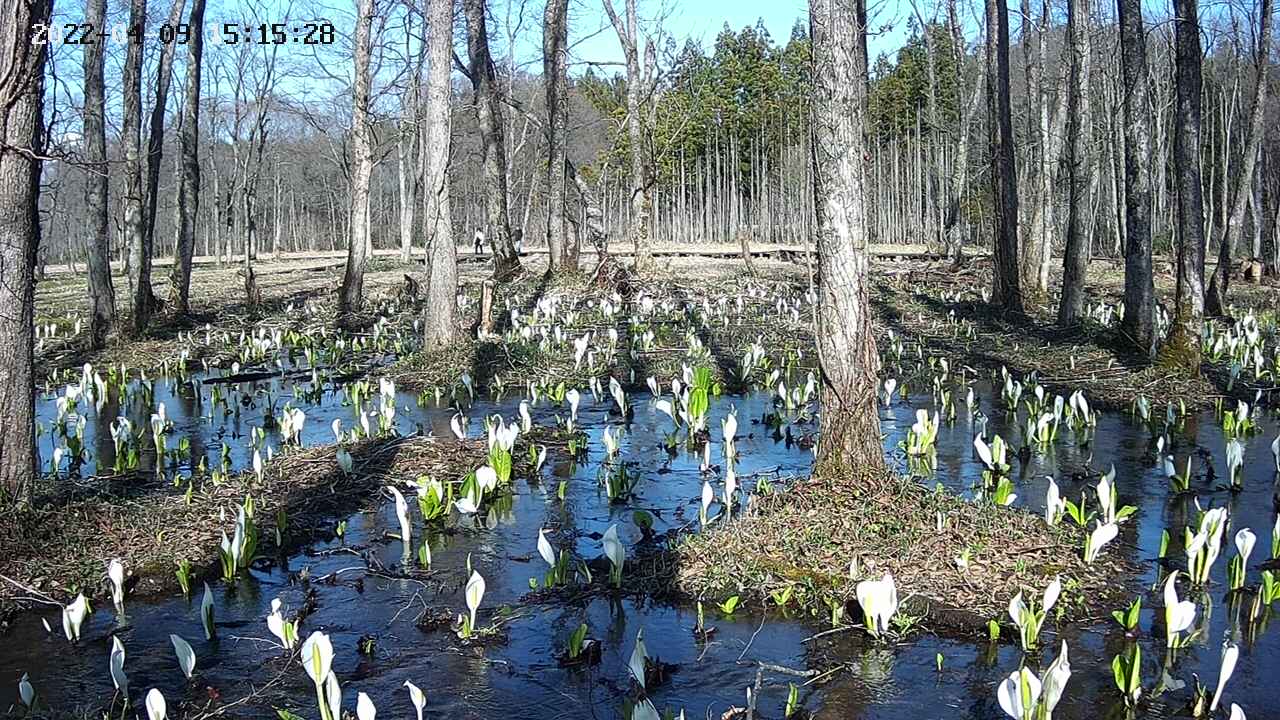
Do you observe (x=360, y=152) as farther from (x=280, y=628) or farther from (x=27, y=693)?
(x=27, y=693)

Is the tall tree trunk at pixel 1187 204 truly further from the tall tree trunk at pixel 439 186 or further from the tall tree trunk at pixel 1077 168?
the tall tree trunk at pixel 439 186

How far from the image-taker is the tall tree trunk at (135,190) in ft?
51.5

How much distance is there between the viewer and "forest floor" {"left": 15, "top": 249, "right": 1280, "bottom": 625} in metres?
5.30

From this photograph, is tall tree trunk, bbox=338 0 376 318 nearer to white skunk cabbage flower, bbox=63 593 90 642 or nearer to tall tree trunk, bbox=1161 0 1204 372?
tall tree trunk, bbox=1161 0 1204 372

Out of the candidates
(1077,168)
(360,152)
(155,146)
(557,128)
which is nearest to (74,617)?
(1077,168)

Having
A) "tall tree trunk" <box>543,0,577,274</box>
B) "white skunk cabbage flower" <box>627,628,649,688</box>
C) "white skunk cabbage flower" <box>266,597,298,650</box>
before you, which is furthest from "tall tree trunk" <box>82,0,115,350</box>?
"white skunk cabbage flower" <box>627,628,649,688</box>

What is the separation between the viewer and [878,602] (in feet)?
15.0

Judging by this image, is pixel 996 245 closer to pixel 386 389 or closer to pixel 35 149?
pixel 386 389

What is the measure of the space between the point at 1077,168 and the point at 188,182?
1526cm

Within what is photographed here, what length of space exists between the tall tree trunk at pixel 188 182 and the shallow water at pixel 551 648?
13.0 meters

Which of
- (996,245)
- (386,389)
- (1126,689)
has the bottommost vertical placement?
(1126,689)

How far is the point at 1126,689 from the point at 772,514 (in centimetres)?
214

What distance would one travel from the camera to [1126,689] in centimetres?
397

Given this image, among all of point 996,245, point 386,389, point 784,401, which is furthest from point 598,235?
point 386,389
